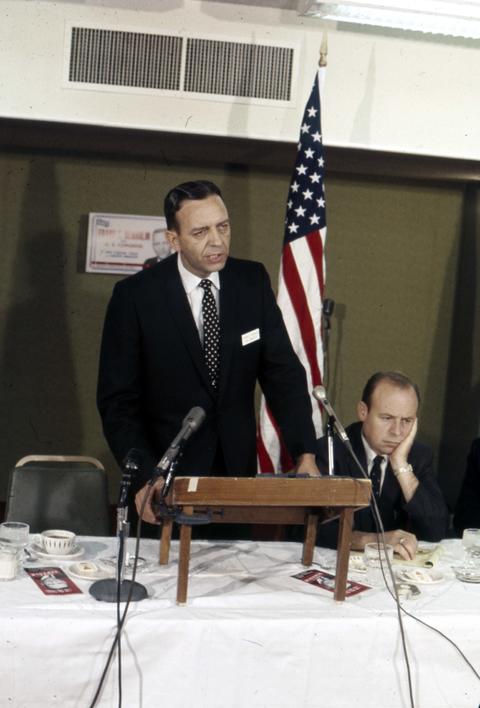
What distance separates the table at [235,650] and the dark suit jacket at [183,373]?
772 mm

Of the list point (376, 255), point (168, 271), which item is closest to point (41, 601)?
point (168, 271)

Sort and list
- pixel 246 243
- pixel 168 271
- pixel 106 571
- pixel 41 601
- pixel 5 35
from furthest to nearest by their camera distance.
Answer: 1. pixel 246 243
2. pixel 5 35
3. pixel 168 271
4. pixel 106 571
5. pixel 41 601

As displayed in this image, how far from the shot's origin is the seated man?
3.52 m

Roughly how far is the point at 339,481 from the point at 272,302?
3.69 feet

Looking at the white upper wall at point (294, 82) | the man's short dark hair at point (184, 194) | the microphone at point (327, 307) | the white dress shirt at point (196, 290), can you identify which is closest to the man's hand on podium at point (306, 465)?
the white dress shirt at point (196, 290)

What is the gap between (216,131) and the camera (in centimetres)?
527

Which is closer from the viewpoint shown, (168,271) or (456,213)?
(168,271)

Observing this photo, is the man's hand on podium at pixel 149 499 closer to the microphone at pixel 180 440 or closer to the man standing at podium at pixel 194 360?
the microphone at pixel 180 440

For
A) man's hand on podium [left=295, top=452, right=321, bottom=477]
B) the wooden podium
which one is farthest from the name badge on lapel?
the wooden podium

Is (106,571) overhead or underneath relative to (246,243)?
underneath

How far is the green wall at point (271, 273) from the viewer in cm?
560

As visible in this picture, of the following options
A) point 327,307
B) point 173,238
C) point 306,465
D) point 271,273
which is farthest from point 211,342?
point 271,273

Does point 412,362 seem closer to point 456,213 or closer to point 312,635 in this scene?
point 456,213

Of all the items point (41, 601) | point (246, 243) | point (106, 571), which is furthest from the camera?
point (246, 243)
